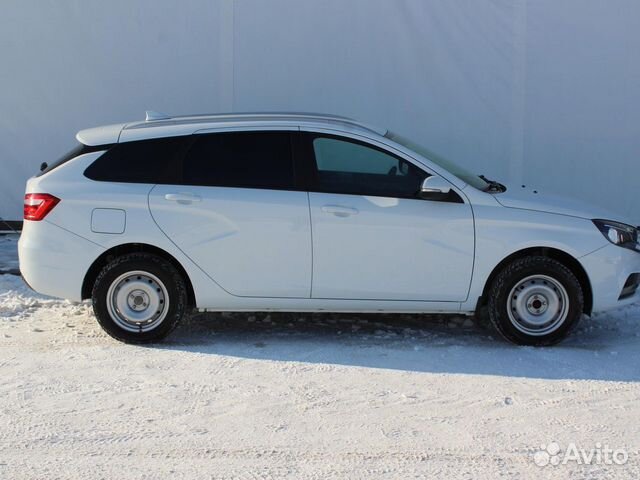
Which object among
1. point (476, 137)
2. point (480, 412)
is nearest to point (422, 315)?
point (480, 412)

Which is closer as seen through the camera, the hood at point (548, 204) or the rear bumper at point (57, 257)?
the rear bumper at point (57, 257)

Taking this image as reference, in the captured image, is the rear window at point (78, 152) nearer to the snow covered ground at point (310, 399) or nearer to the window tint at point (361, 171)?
the snow covered ground at point (310, 399)

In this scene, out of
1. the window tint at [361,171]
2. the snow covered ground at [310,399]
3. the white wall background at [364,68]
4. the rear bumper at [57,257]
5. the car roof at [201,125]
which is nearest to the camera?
the snow covered ground at [310,399]

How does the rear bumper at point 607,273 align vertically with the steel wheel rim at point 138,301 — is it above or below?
above

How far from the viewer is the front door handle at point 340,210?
589 cm

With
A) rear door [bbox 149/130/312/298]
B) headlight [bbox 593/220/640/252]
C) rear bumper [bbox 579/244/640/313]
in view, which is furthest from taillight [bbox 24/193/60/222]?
headlight [bbox 593/220/640/252]

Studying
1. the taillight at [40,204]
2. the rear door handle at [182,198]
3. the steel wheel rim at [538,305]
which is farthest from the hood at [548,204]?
the taillight at [40,204]

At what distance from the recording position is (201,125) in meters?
6.20

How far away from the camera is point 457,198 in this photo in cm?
594

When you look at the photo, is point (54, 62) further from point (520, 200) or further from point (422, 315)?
point (520, 200)

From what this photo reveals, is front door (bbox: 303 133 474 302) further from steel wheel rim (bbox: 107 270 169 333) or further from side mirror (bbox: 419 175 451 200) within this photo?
steel wheel rim (bbox: 107 270 169 333)

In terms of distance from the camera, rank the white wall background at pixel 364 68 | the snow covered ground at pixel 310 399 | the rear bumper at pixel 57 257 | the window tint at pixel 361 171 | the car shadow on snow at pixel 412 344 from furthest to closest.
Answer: the white wall background at pixel 364 68, the window tint at pixel 361 171, the rear bumper at pixel 57 257, the car shadow on snow at pixel 412 344, the snow covered ground at pixel 310 399

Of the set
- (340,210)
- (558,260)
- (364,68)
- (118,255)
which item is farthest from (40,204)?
(364,68)

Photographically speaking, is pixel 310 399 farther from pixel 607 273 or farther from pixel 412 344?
pixel 607 273
